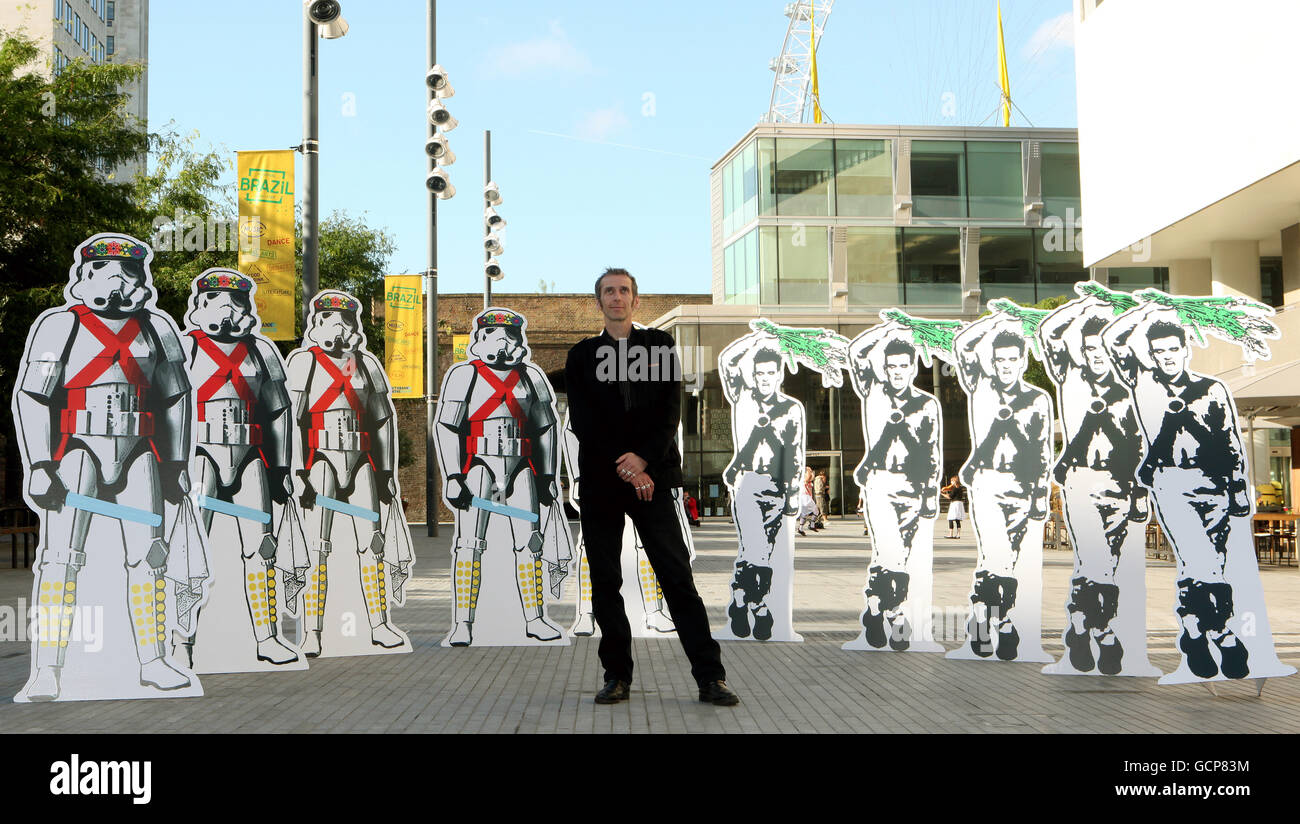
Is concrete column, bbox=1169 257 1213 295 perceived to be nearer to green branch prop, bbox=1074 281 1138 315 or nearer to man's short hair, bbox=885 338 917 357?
man's short hair, bbox=885 338 917 357

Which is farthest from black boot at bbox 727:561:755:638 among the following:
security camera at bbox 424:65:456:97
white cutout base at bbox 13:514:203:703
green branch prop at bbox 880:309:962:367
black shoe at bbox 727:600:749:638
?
security camera at bbox 424:65:456:97

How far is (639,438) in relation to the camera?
6.50 meters

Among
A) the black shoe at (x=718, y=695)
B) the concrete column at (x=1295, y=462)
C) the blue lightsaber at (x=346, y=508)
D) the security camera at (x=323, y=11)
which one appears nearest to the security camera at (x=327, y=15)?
the security camera at (x=323, y=11)

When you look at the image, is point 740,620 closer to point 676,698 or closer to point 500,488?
point 500,488

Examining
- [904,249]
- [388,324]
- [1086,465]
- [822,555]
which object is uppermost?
[904,249]

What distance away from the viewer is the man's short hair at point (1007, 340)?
28.1 feet

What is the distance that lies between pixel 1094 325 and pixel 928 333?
5.31ft

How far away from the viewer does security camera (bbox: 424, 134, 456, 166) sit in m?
22.0

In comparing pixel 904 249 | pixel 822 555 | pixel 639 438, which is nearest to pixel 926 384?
pixel 904 249

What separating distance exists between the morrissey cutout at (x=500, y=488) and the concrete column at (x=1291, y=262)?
2011 centimetres

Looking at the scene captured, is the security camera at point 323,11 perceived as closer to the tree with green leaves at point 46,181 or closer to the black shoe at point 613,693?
the black shoe at point 613,693

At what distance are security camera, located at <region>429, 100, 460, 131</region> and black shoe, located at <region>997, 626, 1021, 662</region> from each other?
16.5 meters
